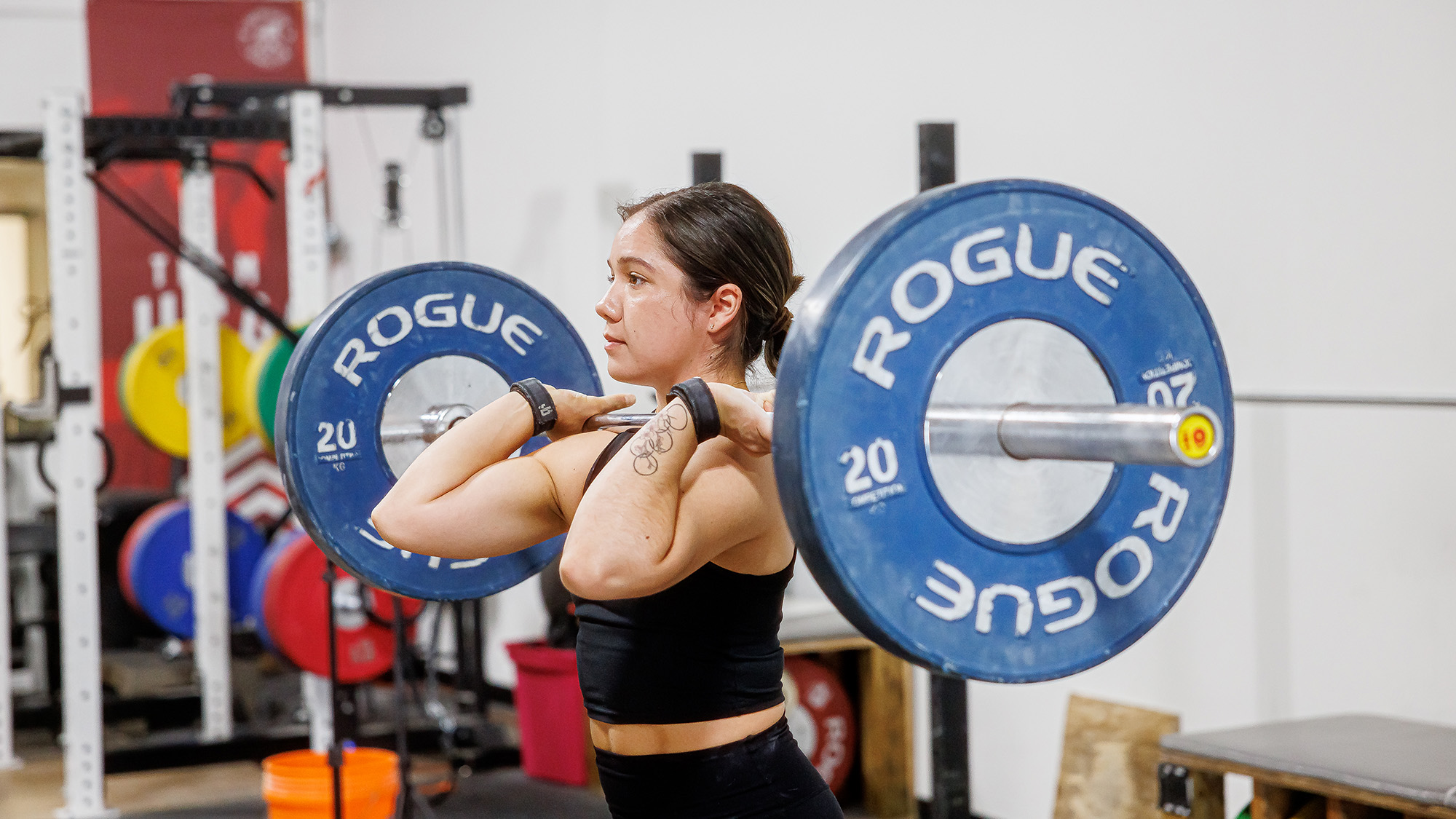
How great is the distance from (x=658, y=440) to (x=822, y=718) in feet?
9.59

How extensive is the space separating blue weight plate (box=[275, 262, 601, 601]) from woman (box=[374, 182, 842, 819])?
263 mm

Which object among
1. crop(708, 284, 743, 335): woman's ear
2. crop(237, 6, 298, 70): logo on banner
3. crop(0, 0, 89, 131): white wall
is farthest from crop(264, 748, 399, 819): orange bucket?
crop(237, 6, 298, 70): logo on banner

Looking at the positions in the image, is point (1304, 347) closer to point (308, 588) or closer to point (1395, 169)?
point (1395, 169)

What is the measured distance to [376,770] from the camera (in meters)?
4.00

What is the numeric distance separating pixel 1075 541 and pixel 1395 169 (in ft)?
6.55

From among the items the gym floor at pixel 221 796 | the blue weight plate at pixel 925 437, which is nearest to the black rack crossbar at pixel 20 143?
the gym floor at pixel 221 796

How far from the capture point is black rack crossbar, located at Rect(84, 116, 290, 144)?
4.84 m

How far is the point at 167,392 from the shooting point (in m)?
5.84

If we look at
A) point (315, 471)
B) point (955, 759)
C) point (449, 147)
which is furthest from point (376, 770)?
point (449, 147)

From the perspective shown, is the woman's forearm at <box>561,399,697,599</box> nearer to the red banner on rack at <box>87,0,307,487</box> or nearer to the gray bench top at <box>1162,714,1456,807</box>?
→ the gray bench top at <box>1162,714,1456,807</box>

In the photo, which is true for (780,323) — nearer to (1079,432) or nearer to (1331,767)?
(1079,432)

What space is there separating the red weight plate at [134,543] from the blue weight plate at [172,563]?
0.04 ft

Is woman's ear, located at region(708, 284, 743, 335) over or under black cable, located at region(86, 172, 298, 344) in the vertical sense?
under

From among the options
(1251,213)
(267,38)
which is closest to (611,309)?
(1251,213)
